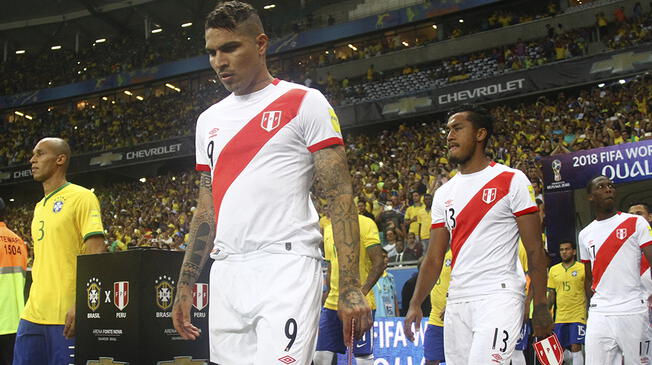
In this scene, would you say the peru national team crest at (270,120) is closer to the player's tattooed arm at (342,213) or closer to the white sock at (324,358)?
the player's tattooed arm at (342,213)

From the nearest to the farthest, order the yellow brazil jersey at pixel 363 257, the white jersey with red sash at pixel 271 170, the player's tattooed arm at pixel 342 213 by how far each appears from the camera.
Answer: the player's tattooed arm at pixel 342 213 < the white jersey with red sash at pixel 271 170 < the yellow brazil jersey at pixel 363 257

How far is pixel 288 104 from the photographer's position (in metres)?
3.10

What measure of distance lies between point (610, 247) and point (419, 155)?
54.0ft

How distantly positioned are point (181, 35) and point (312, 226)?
38574 millimetres

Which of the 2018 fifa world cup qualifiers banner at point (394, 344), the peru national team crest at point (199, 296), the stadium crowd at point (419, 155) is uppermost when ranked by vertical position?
the stadium crowd at point (419, 155)

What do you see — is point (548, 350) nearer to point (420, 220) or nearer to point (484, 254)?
point (484, 254)

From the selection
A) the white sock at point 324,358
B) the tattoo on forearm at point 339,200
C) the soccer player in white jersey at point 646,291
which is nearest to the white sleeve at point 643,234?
the soccer player in white jersey at point 646,291

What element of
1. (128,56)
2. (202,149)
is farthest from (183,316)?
(128,56)

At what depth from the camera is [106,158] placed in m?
35.6

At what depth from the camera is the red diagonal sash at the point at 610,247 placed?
7.10 metres

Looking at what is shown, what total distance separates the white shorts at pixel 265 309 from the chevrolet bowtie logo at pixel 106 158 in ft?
110

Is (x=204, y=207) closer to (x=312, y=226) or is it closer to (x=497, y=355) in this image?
(x=312, y=226)

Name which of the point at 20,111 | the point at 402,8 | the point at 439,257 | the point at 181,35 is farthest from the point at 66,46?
the point at 439,257

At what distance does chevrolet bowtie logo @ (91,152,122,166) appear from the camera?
3544 centimetres
